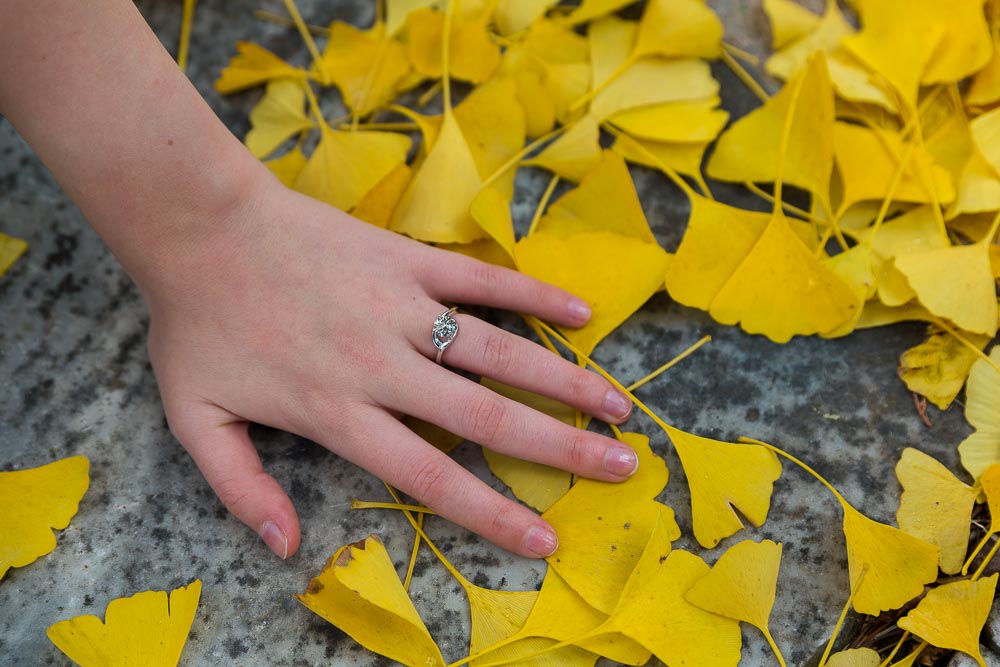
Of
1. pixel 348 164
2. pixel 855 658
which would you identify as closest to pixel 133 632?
pixel 348 164

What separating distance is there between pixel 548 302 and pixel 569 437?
13cm

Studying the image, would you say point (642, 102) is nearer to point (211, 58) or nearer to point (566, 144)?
point (566, 144)

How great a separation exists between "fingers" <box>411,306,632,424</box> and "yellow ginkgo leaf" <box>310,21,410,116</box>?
34cm

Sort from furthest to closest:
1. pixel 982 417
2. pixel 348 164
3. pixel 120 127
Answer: pixel 348 164 → pixel 982 417 → pixel 120 127

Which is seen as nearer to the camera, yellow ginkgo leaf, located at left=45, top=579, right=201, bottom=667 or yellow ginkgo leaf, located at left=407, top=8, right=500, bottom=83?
yellow ginkgo leaf, located at left=45, top=579, right=201, bottom=667

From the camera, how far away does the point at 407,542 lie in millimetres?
742

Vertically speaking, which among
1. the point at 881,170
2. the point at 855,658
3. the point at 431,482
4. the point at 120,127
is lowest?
the point at 855,658

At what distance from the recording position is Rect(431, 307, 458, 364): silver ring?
2.48ft

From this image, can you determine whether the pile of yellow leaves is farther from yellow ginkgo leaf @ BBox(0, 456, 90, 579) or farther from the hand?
yellow ginkgo leaf @ BBox(0, 456, 90, 579)

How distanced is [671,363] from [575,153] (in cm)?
24

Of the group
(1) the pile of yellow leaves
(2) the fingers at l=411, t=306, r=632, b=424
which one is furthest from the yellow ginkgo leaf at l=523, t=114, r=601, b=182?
(2) the fingers at l=411, t=306, r=632, b=424

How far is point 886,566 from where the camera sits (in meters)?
0.68

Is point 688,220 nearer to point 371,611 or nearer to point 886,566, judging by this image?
point 886,566

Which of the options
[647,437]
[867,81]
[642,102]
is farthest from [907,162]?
[647,437]
